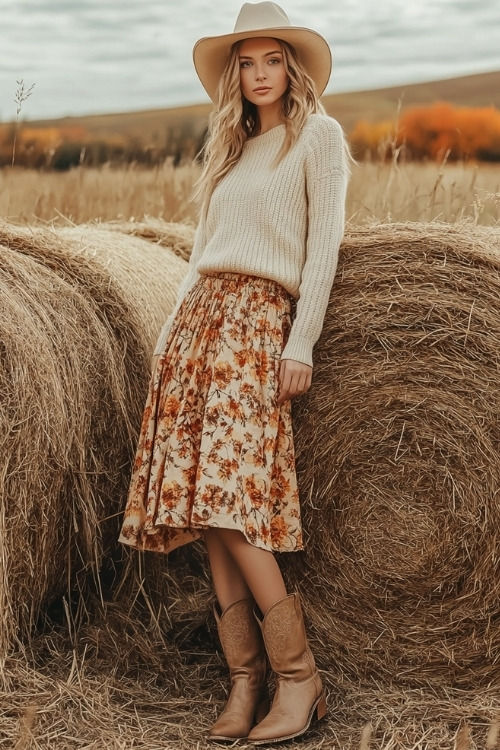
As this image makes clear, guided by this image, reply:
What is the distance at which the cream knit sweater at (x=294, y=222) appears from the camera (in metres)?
2.65

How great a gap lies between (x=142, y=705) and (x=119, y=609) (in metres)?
0.56

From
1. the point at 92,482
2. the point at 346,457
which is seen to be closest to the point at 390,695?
the point at 346,457

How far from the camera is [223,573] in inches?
109

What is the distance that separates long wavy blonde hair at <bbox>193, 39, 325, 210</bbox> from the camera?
110 inches

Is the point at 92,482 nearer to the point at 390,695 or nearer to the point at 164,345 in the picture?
the point at 164,345

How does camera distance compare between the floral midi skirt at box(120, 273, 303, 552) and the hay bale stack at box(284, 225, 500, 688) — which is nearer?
the floral midi skirt at box(120, 273, 303, 552)

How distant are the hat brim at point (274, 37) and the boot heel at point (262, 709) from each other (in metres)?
1.74

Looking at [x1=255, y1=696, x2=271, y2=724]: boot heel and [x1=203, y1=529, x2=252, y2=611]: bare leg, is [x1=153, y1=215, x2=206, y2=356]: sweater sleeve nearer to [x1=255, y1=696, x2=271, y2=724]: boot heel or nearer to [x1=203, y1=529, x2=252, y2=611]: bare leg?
[x1=203, y1=529, x2=252, y2=611]: bare leg

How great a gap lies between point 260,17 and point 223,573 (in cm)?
155

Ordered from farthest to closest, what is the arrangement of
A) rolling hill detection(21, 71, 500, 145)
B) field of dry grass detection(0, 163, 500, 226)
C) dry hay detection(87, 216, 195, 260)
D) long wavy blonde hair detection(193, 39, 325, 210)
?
rolling hill detection(21, 71, 500, 145) → field of dry grass detection(0, 163, 500, 226) → dry hay detection(87, 216, 195, 260) → long wavy blonde hair detection(193, 39, 325, 210)

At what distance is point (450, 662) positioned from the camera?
276cm

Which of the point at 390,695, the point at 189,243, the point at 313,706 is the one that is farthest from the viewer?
the point at 189,243

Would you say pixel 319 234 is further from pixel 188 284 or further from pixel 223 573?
pixel 223 573

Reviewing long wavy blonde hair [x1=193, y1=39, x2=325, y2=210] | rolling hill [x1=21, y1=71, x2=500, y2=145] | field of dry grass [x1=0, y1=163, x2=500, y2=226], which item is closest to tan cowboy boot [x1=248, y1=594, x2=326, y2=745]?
long wavy blonde hair [x1=193, y1=39, x2=325, y2=210]
